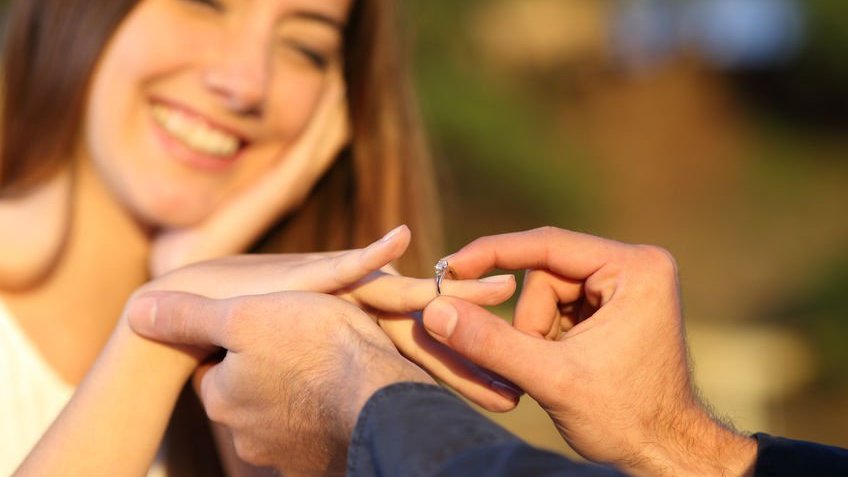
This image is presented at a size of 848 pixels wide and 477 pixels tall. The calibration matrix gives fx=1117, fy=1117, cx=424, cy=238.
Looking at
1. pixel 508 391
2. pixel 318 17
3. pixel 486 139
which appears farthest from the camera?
pixel 486 139

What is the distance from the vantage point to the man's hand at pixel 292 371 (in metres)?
1.24

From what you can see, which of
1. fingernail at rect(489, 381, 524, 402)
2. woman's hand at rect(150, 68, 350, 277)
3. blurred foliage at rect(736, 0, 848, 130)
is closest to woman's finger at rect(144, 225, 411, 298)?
fingernail at rect(489, 381, 524, 402)

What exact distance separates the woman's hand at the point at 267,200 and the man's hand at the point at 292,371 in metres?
0.61

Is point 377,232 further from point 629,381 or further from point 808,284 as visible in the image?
point 808,284

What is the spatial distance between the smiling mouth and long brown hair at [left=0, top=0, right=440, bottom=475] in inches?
5.9

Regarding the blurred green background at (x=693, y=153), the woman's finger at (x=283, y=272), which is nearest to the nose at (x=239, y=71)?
the woman's finger at (x=283, y=272)

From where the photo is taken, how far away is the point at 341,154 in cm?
251

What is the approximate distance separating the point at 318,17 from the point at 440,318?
103 centimetres

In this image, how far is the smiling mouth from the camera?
2152 millimetres

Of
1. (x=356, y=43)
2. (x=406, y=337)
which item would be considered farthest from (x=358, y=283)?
(x=356, y=43)

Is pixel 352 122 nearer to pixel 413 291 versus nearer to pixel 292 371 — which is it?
pixel 413 291

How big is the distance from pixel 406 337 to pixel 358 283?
3.9 inches

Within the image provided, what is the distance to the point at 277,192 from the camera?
88.4 inches

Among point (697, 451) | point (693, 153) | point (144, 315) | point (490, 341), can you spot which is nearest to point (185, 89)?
point (144, 315)
